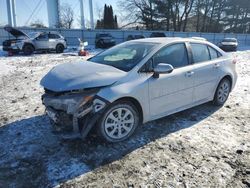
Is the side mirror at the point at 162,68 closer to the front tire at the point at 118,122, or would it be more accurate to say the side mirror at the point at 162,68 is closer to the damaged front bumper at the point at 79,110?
the front tire at the point at 118,122

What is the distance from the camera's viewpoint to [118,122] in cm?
404

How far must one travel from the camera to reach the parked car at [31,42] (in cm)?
1784

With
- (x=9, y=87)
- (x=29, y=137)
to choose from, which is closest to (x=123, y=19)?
(x=9, y=87)

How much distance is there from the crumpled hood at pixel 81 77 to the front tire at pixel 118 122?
413 mm

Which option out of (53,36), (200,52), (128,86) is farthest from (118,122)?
(53,36)

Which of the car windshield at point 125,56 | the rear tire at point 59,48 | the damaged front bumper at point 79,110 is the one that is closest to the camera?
the damaged front bumper at point 79,110

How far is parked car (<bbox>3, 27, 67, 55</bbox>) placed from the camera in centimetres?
1784

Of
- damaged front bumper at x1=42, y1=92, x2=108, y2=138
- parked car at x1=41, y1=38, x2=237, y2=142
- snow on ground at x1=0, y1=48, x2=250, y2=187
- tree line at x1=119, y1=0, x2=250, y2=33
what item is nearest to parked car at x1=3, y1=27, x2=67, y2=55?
snow on ground at x1=0, y1=48, x2=250, y2=187

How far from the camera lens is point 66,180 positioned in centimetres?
319

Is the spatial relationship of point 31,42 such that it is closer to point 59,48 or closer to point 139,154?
point 59,48

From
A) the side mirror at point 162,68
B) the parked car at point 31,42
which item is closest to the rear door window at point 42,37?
the parked car at point 31,42

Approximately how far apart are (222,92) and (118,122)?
9.67 feet

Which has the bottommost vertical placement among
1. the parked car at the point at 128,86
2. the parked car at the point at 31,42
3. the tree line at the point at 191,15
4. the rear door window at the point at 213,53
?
the parked car at the point at 128,86

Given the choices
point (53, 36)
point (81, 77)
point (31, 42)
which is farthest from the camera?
point (53, 36)
